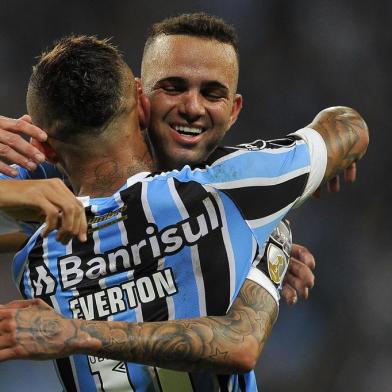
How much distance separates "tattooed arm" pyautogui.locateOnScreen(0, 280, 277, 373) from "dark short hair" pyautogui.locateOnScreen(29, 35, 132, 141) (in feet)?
2.12

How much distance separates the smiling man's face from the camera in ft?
9.93

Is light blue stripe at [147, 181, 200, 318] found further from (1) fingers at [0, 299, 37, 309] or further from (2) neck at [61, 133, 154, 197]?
(1) fingers at [0, 299, 37, 309]

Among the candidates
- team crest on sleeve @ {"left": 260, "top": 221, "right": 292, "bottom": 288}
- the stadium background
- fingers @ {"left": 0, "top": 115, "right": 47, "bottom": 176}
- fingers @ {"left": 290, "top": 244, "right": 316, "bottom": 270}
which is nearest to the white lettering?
fingers @ {"left": 0, "top": 115, "right": 47, "bottom": 176}

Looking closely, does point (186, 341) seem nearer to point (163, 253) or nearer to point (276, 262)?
point (163, 253)

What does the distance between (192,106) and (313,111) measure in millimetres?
3546

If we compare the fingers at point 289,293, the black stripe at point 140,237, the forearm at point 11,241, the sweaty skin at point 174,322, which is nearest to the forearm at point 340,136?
the sweaty skin at point 174,322

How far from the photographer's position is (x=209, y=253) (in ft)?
8.14

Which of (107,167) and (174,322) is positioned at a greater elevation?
(107,167)

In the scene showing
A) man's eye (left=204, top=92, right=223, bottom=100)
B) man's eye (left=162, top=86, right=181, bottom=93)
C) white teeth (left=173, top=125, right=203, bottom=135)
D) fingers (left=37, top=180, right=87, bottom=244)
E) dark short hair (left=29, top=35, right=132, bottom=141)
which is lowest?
white teeth (left=173, top=125, right=203, bottom=135)

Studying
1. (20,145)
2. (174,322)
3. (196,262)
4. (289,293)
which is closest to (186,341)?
(174,322)

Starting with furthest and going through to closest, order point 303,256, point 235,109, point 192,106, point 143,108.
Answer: point 235,109, point 303,256, point 192,106, point 143,108

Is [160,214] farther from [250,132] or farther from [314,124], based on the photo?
[250,132]

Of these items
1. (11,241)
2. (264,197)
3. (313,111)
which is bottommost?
(313,111)

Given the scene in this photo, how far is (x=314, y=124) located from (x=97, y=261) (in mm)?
858
